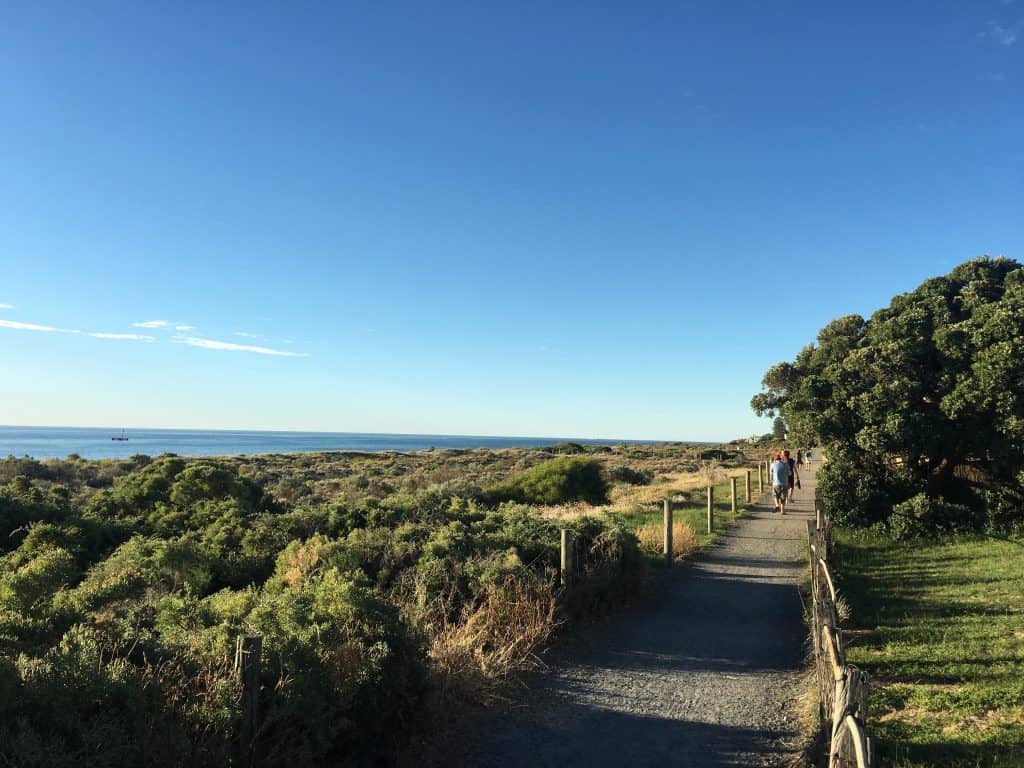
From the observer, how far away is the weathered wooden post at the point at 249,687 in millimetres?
4043

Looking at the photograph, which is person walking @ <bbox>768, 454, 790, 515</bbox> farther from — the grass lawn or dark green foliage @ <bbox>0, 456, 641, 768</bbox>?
dark green foliage @ <bbox>0, 456, 641, 768</bbox>

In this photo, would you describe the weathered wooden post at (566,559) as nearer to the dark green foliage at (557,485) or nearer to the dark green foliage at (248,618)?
the dark green foliage at (248,618)

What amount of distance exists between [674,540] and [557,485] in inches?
438

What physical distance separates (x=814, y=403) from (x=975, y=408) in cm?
340

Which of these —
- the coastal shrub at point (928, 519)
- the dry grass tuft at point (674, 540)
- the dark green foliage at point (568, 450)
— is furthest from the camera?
the dark green foliage at point (568, 450)

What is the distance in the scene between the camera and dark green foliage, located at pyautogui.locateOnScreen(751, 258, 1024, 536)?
13.9 metres

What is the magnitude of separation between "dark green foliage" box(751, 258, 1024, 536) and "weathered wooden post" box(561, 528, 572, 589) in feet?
31.2

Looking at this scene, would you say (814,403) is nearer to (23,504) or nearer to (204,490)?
(204,490)

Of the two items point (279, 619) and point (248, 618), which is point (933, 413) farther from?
point (248, 618)

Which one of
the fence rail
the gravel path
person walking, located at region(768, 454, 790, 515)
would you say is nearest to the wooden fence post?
the gravel path

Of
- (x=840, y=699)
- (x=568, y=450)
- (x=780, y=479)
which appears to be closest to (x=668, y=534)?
(x=840, y=699)

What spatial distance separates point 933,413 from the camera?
14844 mm

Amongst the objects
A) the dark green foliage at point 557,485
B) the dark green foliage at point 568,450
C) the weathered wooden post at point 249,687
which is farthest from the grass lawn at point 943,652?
the dark green foliage at point 568,450

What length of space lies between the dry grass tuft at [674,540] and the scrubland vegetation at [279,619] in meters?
0.09
